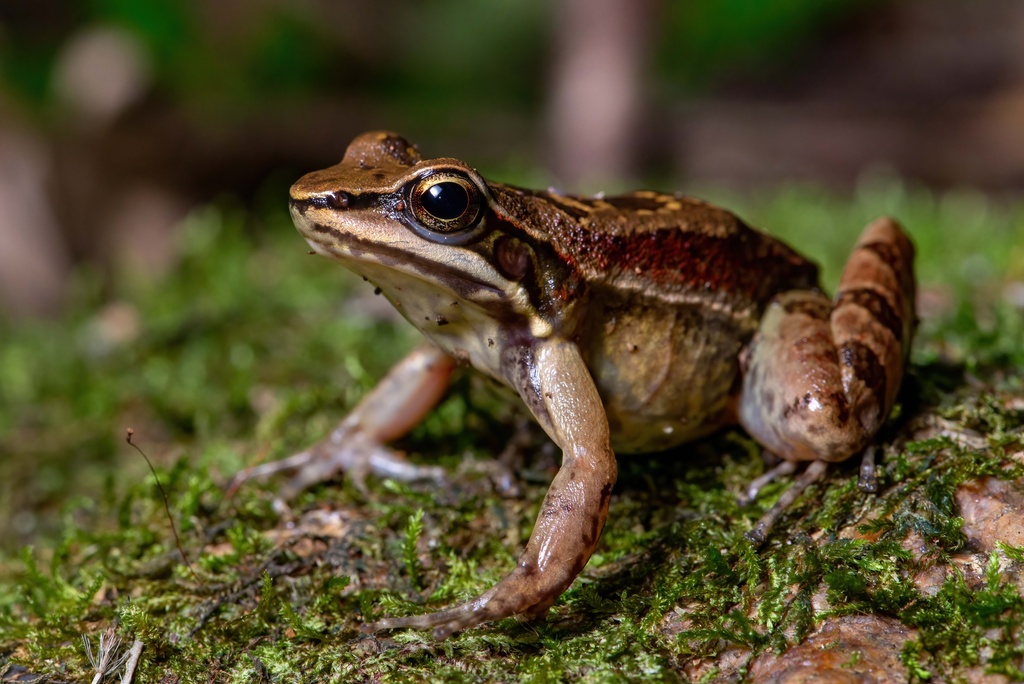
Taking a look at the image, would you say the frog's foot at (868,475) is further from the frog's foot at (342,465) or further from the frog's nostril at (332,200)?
the frog's nostril at (332,200)

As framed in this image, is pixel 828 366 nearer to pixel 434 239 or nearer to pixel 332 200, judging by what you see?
pixel 434 239

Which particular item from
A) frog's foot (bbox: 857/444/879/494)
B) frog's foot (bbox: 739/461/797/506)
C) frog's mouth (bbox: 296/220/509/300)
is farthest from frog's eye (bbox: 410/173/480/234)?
frog's foot (bbox: 857/444/879/494)

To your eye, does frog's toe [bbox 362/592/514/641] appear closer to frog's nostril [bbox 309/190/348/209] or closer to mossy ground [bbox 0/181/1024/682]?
mossy ground [bbox 0/181/1024/682]

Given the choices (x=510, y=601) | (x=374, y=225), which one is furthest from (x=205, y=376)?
(x=510, y=601)

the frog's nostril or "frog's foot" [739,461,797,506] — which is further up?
the frog's nostril

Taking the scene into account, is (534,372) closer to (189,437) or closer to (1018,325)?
(189,437)

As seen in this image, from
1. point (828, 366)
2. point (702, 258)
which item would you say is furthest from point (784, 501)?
point (702, 258)

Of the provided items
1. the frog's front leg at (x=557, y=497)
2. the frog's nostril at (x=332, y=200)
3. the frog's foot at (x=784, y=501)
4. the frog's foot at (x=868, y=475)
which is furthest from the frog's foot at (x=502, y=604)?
the frog's nostril at (x=332, y=200)
